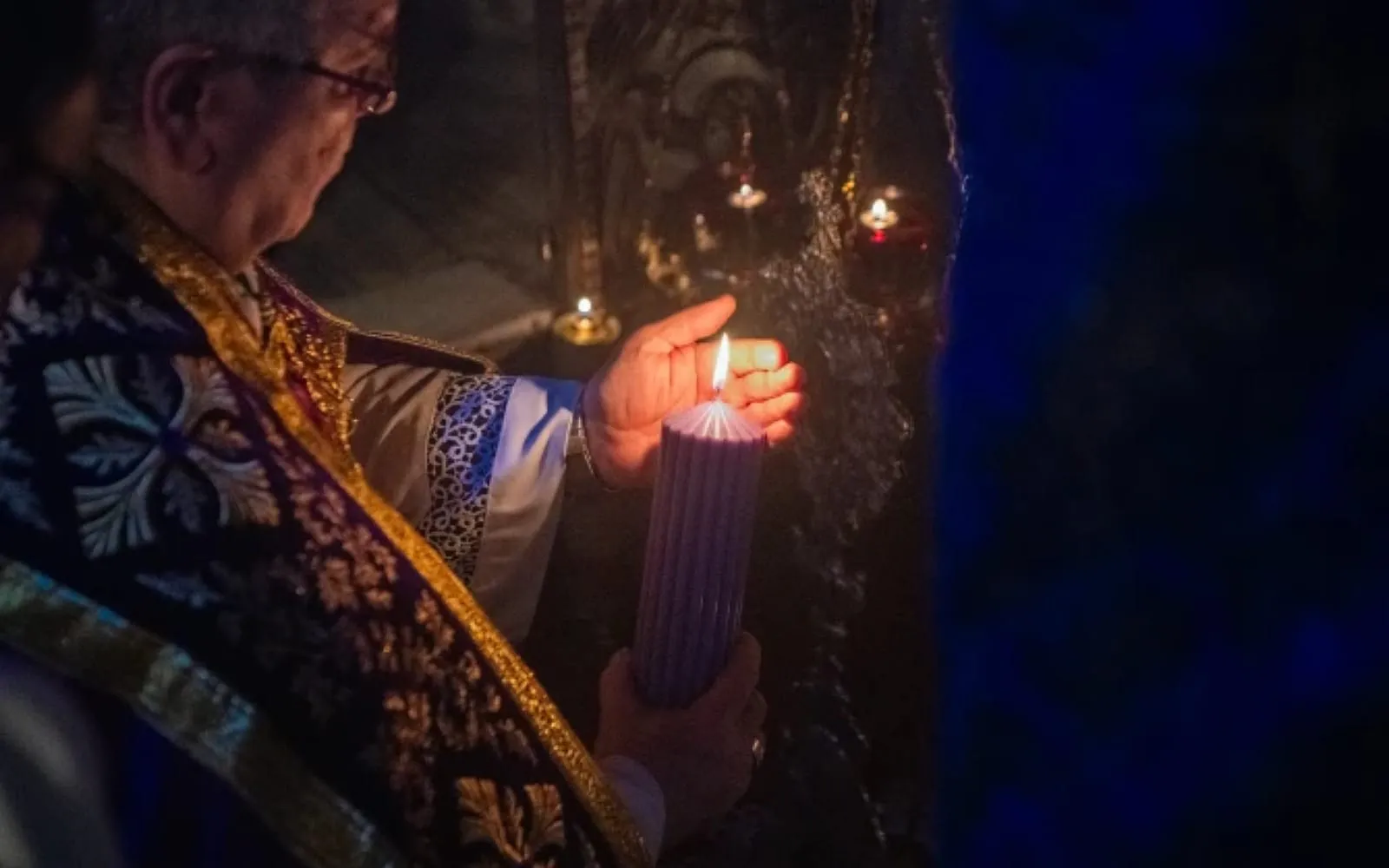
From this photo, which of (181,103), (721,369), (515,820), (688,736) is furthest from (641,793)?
(181,103)

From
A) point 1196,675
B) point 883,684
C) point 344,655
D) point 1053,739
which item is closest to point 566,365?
point 883,684

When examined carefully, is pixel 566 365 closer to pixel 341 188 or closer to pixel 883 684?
pixel 883 684

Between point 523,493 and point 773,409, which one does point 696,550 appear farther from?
point 523,493

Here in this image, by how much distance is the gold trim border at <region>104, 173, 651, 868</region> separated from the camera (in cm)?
70

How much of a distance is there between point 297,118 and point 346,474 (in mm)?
215

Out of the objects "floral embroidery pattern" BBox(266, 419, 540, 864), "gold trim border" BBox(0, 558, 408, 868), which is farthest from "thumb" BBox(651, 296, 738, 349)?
"gold trim border" BBox(0, 558, 408, 868)

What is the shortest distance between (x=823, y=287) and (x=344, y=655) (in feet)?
3.92

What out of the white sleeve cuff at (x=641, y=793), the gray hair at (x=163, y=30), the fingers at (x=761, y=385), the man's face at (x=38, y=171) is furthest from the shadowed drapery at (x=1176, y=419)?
the man's face at (x=38, y=171)

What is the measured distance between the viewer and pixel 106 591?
608mm

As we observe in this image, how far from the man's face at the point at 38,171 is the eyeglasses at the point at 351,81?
0.09 m

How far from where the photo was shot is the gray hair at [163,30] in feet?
2.17

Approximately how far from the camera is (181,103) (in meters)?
0.69

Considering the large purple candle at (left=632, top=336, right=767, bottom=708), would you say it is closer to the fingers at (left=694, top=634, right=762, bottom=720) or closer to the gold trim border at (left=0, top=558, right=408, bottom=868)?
the fingers at (left=694, top=634, right=762, bottom=720)

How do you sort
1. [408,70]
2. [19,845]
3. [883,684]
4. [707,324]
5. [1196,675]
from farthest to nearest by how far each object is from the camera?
1. [408,70]
2. [883,684]
3. [707,324]
4. [1196,675]
5. [19,845]
